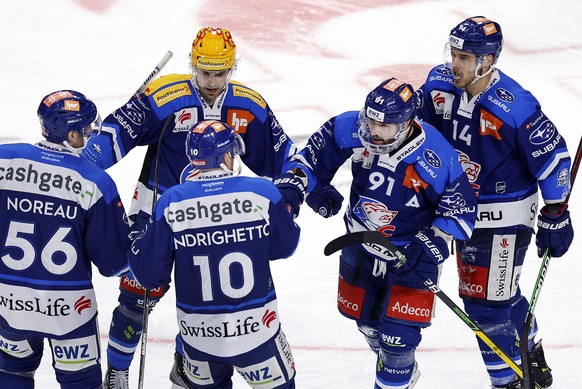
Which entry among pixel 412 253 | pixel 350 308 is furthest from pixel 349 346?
pixel 412 253

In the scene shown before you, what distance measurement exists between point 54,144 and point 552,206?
198cm

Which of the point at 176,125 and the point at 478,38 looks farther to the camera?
the point at 176,125

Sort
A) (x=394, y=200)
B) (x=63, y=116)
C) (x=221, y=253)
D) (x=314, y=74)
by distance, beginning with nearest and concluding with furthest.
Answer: (x=221, y=253) → (x=63, y=116) → (x=394, y=200) → (x=314, y=74)

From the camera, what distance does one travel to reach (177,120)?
429 centimetres

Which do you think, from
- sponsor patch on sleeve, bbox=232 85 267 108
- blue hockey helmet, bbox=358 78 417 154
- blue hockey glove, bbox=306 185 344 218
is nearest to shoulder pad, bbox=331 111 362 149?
blue hockey helmet, bbox=358 78 417 154

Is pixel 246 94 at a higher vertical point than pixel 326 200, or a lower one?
higher

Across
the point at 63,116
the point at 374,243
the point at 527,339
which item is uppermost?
the point at 63,116

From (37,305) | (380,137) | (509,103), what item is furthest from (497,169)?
(37,305)

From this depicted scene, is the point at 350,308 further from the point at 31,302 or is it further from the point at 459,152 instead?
the point at 31,302

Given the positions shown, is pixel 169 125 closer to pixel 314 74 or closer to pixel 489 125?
pixel 489 125

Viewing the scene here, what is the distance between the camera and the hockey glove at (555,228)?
4281mm

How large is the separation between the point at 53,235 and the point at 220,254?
61 centimetres

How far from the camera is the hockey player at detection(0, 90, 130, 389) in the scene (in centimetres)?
362

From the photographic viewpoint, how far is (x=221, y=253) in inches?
Answer: 138
